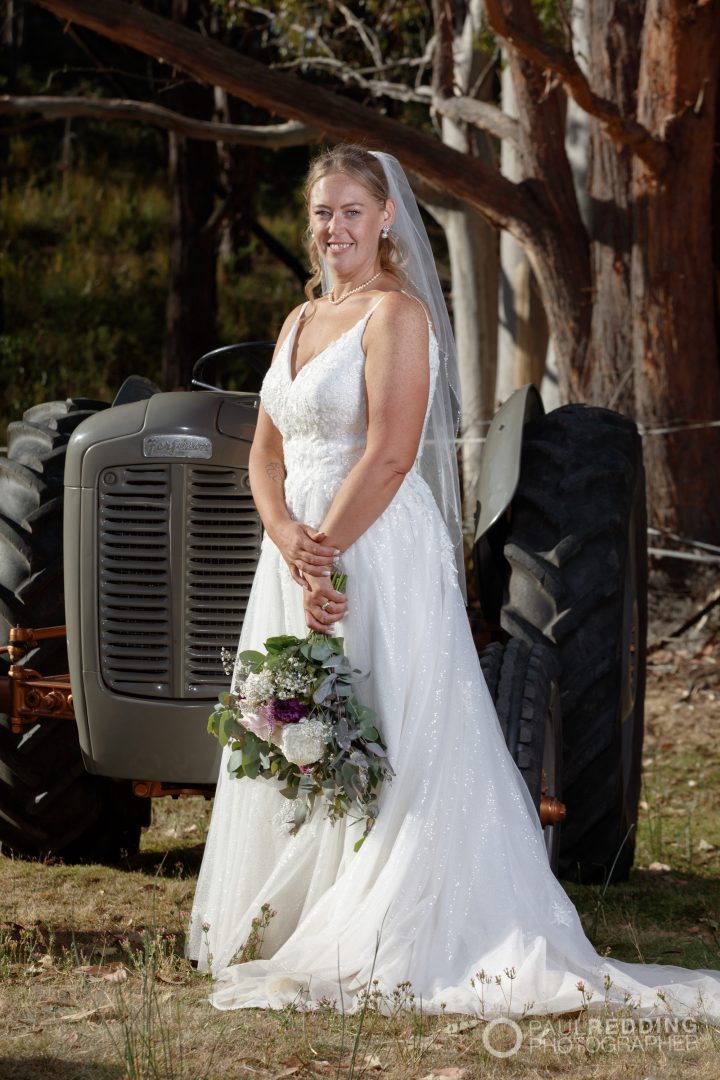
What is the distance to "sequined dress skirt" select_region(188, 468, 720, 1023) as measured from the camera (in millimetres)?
3076

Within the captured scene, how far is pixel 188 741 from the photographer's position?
12.6 ft

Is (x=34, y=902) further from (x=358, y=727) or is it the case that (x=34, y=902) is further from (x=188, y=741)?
(x=358, y=727)

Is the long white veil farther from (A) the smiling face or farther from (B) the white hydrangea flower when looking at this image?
(B) the white hydrangea flower

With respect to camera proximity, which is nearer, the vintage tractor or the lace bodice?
the lace bodice

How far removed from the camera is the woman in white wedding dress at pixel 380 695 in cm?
315

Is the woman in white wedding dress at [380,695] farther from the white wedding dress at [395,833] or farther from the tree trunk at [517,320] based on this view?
the tree trunk at [517,320]

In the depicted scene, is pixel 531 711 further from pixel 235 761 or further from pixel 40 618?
pixel 40 618

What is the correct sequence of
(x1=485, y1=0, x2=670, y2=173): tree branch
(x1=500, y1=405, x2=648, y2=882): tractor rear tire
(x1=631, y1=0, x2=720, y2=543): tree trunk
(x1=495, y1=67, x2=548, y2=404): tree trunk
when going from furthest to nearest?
(x1=495, y1=67, x2=548, y2=404): tree trunk → (x1=631, y1=0, x2=720, y2=543): tree trunk → (x1=485, y1=0, x2=670, y2=173): tree branch → (x1=500, y1=405, x2=648, y2=882): tractor rear tire

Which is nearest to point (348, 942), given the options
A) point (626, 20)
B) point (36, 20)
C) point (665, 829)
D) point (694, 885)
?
point (694, 885)

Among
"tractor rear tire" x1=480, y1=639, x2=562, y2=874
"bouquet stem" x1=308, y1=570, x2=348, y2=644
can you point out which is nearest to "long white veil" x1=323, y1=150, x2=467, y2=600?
"tractor rear tire" x1=480, y1=639, x2=562, y2=874

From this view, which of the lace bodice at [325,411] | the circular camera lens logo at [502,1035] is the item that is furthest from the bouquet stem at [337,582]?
the circular camera lens logo at [502,1035]

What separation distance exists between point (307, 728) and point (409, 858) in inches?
14.8

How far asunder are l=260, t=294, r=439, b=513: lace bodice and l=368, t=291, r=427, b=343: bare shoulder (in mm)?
28

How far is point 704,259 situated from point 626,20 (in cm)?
139
